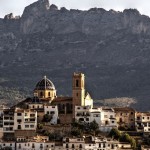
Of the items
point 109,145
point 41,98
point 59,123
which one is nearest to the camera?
point 109,145

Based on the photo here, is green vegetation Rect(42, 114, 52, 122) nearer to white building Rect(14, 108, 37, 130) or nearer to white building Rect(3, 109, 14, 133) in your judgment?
white building Rect(14, 108, 37, 130)

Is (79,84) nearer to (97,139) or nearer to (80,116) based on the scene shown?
(80,116)

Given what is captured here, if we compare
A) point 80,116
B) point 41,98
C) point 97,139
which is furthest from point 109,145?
point 41,98

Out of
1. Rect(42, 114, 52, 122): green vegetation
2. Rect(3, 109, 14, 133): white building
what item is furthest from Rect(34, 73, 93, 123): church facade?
Rect(3, 109, 14, 133): white building

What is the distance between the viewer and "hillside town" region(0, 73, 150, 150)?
128m

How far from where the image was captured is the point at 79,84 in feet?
465

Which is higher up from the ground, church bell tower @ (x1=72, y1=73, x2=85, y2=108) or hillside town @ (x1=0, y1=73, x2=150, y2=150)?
church bell tower @ (x1=72, y1=73, x2=85, y2=108)

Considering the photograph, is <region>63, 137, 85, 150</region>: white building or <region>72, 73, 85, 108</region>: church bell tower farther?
<region>72, 73, 85, 108</region>: church bell tower

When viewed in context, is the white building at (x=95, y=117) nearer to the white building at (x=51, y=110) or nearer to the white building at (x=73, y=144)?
the white building at (x=51, y=110)

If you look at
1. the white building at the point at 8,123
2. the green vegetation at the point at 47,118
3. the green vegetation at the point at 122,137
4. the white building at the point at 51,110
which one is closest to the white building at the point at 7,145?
the white building at the point at 8,123

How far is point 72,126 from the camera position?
135 meters

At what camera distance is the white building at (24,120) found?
13512 cm

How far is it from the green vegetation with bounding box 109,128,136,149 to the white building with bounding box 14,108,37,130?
11.2 meters

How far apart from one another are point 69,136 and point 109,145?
6056 millimetres
